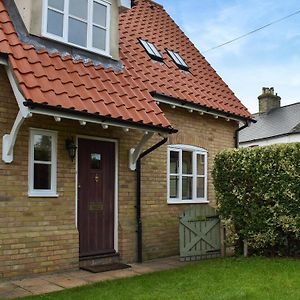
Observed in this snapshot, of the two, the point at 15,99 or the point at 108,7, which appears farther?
the point at 108,7

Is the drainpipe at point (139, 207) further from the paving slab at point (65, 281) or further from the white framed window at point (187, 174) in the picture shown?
the paving slab at point (65, 281)

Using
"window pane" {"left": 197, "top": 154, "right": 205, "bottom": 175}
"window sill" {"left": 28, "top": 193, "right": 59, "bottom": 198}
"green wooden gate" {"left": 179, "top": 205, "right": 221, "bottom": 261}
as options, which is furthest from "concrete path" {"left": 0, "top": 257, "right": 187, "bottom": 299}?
"window pane" {"left": 197, "top": 154, "right": 205, "bottom": 175}

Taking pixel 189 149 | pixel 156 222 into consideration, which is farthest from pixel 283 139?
pixel 156 222

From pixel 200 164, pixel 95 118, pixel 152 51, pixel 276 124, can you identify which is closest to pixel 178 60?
pixel 152 51

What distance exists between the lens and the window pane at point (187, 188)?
1212 cm

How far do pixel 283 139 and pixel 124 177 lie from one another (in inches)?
725

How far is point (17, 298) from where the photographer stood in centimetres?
667

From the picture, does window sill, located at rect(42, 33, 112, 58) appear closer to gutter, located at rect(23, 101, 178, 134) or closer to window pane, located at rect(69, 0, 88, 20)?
window pane, located at rect(69, 0, 88, 20)

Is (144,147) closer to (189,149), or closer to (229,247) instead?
(189,149)

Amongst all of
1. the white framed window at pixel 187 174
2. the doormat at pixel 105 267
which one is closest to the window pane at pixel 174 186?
the white framed window at pixel 187 174

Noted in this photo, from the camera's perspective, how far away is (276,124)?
93.7 feet

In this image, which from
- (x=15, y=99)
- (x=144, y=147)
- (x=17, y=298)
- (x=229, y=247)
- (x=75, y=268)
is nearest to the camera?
(x=17, y=298)

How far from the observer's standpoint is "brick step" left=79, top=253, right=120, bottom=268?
9125mm

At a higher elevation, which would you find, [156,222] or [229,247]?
[156,222]
